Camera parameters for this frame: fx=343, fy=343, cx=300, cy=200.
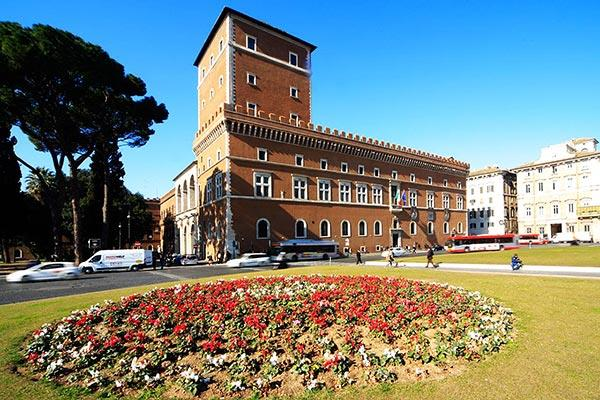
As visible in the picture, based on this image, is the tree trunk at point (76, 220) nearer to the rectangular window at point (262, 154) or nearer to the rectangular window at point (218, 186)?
the rectangular window at point (218, 186)

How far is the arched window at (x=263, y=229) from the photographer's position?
40.0 meters

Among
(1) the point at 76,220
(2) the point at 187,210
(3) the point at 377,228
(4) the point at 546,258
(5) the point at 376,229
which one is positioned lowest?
(4) the point at 546,258

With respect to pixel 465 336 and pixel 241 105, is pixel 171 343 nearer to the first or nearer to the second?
pixel 465 336

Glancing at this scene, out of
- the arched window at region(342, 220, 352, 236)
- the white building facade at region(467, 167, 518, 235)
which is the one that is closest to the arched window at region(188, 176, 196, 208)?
the arched window at region(342, 220, 352, 236)

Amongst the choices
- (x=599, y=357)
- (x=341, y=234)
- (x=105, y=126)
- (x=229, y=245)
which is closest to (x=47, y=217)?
(x=105, y=126)

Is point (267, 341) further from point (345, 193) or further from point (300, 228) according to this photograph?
point (345, 193)

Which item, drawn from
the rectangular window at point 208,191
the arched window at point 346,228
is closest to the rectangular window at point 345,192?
the arched window at point 346,228

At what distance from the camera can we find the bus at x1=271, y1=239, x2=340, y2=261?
38.1 meters

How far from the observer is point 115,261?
110ft

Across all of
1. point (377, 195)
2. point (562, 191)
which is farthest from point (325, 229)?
point (562, 191)

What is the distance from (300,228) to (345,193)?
9446 mm

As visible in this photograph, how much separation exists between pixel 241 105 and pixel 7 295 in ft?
101

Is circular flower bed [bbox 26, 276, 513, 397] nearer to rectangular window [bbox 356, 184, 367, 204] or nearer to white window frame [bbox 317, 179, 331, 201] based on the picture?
white window frame [bbox 317, 179, 331, 201]

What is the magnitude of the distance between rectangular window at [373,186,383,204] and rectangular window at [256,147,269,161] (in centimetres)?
1951
